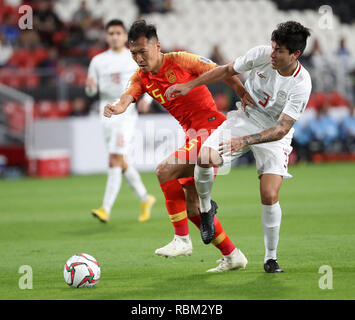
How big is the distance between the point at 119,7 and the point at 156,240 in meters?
15.2

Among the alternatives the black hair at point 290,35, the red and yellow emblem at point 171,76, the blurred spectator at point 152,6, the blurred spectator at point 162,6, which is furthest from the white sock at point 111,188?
the blurred spectator at point 162,6

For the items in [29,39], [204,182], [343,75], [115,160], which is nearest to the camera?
[204,182]

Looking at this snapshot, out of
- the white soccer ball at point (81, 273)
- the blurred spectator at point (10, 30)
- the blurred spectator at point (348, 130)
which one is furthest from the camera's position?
the blurred spectator at point (10, 30)

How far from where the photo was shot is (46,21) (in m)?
19.1

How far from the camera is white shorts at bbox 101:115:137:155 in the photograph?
9414 millimetres

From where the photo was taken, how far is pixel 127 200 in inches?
466

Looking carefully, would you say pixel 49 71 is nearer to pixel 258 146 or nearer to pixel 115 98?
pixel 115 98

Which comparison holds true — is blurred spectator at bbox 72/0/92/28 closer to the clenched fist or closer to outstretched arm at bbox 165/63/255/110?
the clenched fist

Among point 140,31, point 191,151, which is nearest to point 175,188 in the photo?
point 191,151

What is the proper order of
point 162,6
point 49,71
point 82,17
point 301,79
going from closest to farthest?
point 301,79
point 49,71
point 82,17
point 162,6

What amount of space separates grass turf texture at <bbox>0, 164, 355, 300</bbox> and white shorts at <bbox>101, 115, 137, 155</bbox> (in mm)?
934

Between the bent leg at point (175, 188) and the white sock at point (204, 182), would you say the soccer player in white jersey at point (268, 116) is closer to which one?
the white sock at point (204, 182)

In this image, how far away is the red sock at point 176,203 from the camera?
19.5 feet

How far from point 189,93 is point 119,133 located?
3512 mm
